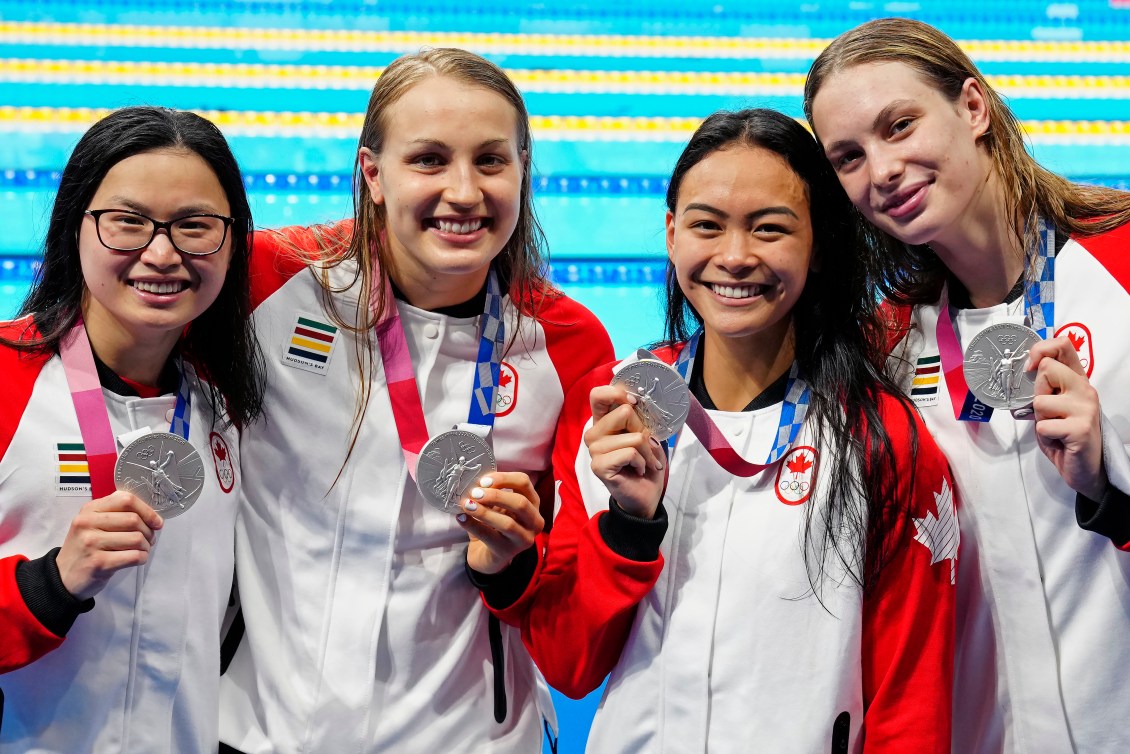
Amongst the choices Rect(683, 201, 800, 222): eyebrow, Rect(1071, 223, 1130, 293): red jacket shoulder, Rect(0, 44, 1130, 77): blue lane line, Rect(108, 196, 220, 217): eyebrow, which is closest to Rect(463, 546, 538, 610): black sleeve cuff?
Rect(683, 201, 800, 222): eyebrow

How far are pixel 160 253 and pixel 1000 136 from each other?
1.48m

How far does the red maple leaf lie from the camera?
6.15 feet

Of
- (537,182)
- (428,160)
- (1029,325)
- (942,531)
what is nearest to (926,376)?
(1029,325)

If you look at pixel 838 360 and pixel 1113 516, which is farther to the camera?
pixel 838 360

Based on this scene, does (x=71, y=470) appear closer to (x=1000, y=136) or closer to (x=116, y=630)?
(x=116, y=630)

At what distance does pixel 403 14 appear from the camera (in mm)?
5906

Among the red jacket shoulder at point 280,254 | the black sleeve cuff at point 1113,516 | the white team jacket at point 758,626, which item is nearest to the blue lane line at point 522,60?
the red jacket shoulder at point 280,254

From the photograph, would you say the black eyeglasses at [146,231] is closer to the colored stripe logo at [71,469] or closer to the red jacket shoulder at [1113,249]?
the colored stripe logo at [71,469]

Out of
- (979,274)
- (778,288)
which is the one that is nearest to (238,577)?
(778,288)

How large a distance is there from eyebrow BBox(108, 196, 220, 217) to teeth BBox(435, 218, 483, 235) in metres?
0.38

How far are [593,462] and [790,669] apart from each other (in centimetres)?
45

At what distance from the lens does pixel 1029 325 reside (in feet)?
6.32

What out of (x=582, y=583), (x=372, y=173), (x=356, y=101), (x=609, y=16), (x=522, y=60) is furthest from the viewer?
(x=609, y=16)

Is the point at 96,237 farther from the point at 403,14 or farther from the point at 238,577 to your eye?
the point at 403,14
